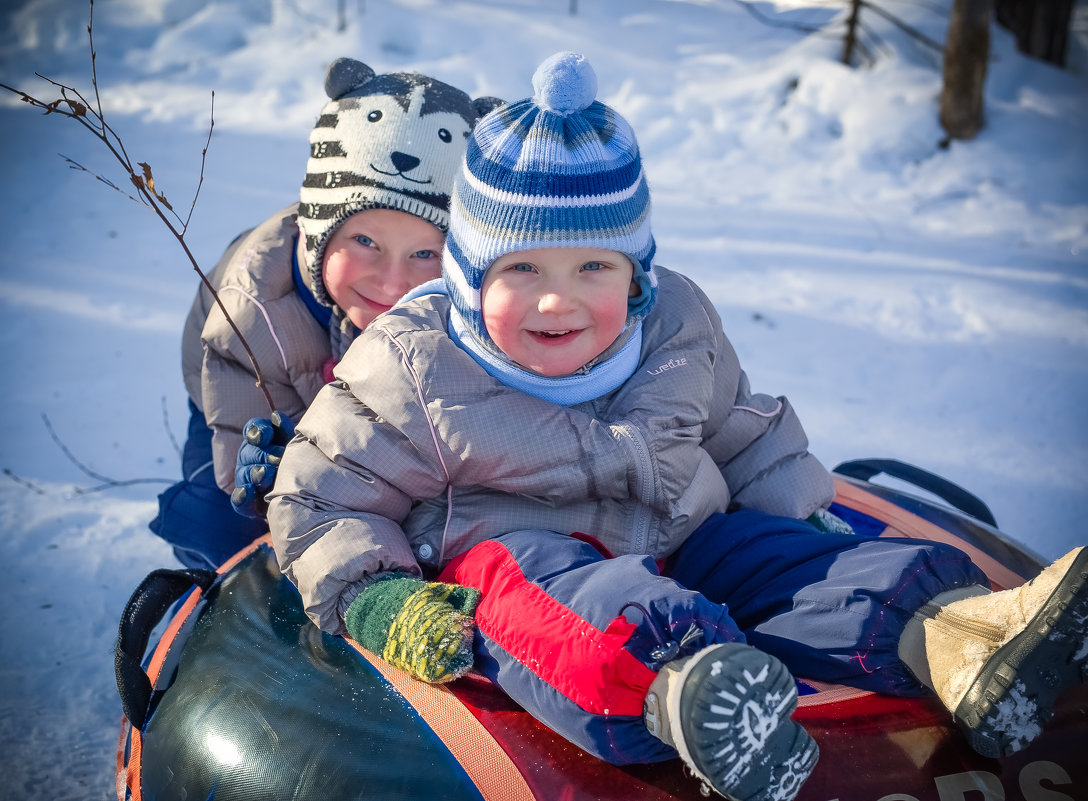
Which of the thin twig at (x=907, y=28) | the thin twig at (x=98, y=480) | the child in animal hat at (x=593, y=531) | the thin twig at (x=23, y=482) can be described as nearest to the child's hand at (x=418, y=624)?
the child in animal hat at (x=593, y=531)

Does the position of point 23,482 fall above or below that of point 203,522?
below

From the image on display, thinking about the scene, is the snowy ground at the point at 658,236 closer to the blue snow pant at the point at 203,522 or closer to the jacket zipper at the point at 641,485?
the blue snow pant at the point at 203,522

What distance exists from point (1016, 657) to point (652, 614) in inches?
19.2

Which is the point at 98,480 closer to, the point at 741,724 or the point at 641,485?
the point at 641,485

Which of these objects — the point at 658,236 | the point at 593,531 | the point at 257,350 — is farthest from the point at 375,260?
the point at 658,236

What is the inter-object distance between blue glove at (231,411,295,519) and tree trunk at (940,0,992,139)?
459cm

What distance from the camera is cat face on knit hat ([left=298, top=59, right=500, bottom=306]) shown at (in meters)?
1.98

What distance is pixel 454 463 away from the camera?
1578 mm

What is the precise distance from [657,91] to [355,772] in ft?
16.9

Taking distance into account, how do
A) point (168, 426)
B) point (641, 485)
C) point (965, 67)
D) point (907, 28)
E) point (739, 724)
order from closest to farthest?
point (739, 724) < point (641, 485) < point (168, 426) < point (965, 67) < point (907, 28)

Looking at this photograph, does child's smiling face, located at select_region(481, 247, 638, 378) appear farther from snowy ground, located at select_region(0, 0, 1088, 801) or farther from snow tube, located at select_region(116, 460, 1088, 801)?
snowy ground, located at select_region(0, 0, 1088, 801)

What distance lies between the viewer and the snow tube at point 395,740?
4.13ft

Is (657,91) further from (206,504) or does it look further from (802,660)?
(802,660)

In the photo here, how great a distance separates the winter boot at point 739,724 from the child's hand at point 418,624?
1.17 feet
